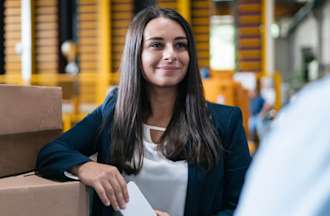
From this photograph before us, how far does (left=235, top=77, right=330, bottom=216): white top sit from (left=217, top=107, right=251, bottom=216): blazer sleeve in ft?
3.30

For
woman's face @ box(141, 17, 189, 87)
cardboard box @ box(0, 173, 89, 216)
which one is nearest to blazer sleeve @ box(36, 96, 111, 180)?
cardboard box @ box(0, 173, 89, 216)

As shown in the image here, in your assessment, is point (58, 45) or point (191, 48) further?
point (58, 45)

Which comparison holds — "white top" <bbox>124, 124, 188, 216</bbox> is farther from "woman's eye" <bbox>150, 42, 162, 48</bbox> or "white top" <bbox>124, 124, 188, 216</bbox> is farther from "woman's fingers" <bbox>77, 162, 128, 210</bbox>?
"woman's eye" <bbox>150, 42, 162, 48</bbox>

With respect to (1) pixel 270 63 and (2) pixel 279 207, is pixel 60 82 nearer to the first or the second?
(1) pixel 270 63

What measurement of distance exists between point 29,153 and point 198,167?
1.58 ft

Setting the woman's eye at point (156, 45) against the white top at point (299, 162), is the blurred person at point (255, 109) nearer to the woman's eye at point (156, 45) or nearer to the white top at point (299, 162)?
the woman's eye at point (156, 45)

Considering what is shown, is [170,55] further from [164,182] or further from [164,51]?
[164,182]

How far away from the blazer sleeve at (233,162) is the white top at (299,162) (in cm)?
101

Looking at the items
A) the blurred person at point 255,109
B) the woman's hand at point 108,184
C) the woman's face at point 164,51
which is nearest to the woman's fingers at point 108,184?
the woman's hand at point 108,184

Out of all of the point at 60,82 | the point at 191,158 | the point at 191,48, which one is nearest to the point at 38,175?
the point at 191,158

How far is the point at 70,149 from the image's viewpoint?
1.31 meters

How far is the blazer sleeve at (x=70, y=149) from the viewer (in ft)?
3.94

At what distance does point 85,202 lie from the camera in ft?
3.53

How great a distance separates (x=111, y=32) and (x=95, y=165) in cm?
679
